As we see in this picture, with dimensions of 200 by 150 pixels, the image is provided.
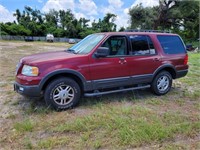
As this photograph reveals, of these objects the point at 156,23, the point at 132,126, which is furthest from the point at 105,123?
the point at 156,23

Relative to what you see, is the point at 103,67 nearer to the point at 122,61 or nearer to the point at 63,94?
the point at 122,61

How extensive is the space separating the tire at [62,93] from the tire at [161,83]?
218cm

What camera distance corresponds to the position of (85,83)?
473 centimetres

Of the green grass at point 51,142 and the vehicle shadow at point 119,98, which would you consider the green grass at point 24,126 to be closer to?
the green grass at point 51,142

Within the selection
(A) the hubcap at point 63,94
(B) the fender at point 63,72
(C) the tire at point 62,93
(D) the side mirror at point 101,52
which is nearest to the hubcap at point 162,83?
(D) the side mirror at point 101,52

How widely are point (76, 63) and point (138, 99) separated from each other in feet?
6.19

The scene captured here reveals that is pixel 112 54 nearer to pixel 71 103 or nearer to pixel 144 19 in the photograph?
pixel 71 103

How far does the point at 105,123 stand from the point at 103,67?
1.39 m

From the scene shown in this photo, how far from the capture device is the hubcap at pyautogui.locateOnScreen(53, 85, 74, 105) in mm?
4508

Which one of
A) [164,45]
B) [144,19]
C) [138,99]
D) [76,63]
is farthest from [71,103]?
[144,19]

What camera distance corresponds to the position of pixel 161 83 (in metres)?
5.88

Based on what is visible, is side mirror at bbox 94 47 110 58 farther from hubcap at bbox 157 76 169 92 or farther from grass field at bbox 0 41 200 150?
hubcap at bbox 157 76 169 92

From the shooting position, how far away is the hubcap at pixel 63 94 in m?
4.51

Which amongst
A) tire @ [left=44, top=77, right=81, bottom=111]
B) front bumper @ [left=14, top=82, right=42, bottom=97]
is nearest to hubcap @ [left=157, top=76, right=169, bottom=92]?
tire @ [left=44, top=77, right=81, bottom=111]
